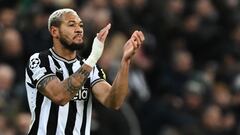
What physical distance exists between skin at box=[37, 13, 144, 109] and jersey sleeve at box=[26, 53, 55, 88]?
7 centimetres

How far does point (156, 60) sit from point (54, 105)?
24.3ft

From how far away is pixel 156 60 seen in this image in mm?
15711

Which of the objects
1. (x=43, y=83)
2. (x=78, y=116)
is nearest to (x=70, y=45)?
(x=43, y=83)

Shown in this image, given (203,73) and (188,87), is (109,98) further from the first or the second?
(203,73)

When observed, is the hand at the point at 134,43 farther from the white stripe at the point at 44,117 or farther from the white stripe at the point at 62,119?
the white stripe at the point at 44,117

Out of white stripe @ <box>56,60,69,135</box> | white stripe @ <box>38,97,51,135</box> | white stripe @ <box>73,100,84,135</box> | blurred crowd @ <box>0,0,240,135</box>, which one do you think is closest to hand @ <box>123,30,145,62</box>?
white stripe @ <box>73,100,84,135</box>

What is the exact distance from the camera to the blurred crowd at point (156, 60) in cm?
1289

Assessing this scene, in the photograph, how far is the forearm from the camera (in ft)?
27.1

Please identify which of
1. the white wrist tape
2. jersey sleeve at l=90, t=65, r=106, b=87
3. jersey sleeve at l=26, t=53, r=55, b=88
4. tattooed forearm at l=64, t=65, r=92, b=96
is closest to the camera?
tattooed forearm at l=64, t=65, r=92, b=96

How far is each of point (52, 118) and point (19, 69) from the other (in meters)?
4.78

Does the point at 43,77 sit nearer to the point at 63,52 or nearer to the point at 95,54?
the point at 63,52

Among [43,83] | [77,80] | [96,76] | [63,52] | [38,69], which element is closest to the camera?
[77,80]

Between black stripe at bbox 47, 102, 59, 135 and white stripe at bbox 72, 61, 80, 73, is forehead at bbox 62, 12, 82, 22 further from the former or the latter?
black stripe at bbox 47, 102, 59, 135

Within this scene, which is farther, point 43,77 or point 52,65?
point 52,65
